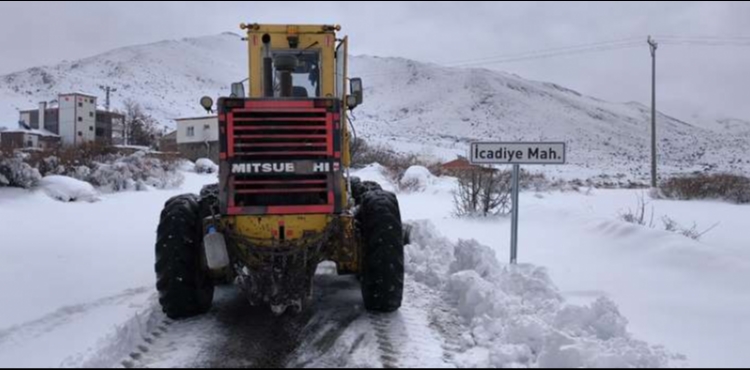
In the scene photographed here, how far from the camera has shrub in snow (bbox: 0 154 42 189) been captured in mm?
13445

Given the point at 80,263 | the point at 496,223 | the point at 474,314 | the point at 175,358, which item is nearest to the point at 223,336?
the point at 175,358

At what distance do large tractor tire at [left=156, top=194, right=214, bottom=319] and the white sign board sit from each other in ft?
11.2

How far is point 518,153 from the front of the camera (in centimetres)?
728

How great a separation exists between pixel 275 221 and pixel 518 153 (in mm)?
3281

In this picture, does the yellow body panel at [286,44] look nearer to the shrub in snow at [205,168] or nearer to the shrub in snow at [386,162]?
the shrub in snow at [386,162]

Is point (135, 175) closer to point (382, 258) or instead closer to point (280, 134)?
point (280, 134)

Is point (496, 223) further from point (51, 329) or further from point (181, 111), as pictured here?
point (181, 111)

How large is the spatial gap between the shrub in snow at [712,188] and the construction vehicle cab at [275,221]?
13.3 m

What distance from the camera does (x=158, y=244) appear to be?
18.5 ft

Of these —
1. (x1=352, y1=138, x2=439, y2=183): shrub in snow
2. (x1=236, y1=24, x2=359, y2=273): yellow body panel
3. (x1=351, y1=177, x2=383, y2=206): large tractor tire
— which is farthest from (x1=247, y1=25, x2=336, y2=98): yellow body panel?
(x1=352, y1=138, x2=439, y2=183): shrub in snow

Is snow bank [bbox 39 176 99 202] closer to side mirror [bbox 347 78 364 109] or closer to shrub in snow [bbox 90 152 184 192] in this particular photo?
shrub in snow [bbox 90 152 184 192]

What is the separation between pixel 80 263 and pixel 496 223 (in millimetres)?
8073

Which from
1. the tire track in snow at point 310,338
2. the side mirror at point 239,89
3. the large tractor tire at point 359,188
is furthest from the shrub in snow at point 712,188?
the side mirror at point 239,89

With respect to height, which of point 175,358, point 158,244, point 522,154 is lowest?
point 175,358
